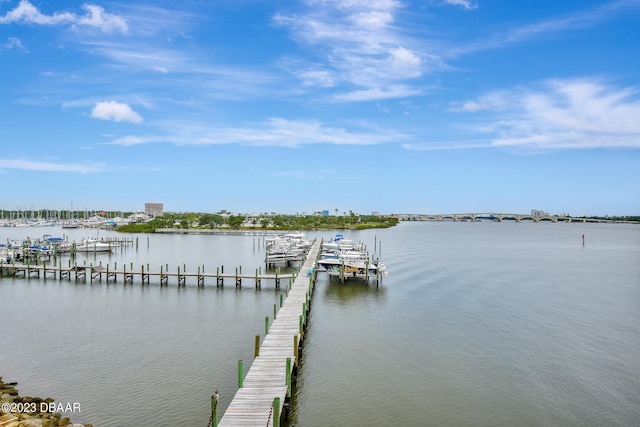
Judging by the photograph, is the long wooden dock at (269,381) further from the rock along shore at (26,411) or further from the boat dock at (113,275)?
the boat dock at (113,275)

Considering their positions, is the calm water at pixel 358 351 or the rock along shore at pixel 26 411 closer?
the rock along shore at pixel 26 411

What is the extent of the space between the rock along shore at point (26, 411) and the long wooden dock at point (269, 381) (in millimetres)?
4745

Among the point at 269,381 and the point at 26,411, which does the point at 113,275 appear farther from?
the point at 269,381

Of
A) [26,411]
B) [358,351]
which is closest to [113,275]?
[358,351]

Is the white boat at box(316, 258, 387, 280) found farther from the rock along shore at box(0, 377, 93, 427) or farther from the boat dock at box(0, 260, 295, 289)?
the rock along shore at box(0, 377, 93, 427)

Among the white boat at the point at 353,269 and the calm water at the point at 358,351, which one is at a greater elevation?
the white boat at the point at 353,269

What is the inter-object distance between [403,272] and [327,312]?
1951 cm

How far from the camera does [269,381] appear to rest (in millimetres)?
16562

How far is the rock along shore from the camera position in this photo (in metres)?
14.0

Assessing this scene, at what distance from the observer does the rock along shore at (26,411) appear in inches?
553

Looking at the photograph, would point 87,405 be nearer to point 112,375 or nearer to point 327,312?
point 112,375

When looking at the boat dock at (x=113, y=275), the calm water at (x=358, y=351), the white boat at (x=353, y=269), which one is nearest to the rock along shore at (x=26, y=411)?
the calm water at (x=358, y=351)

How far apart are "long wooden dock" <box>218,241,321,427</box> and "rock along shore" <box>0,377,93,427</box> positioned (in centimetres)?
474

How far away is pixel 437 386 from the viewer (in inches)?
760
